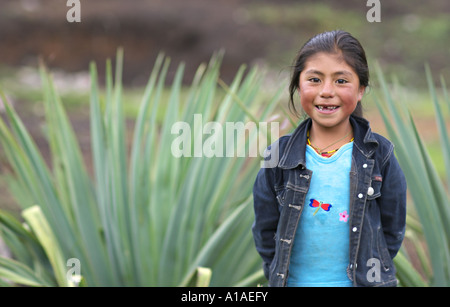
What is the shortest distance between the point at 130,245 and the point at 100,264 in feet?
0.62

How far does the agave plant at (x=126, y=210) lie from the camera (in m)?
2.50

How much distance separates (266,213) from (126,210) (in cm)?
99

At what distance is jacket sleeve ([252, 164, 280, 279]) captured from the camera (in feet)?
5.68

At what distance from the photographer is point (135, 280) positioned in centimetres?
261

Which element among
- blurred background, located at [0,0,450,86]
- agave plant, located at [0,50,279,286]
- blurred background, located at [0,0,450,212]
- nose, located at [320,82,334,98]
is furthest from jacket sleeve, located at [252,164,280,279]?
blurred background, located at [0,0,450,86]

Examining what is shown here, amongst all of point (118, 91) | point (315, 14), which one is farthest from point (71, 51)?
point (118, 91)

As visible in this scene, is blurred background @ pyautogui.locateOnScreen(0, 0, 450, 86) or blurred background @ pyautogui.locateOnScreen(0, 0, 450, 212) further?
blurred background @ pyautogui.locateOnScreen(0, 0, 450, 86)

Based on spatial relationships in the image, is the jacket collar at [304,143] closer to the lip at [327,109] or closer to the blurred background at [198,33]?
the lip at [327,109]

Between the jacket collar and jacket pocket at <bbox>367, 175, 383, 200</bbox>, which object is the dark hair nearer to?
the jacket collar

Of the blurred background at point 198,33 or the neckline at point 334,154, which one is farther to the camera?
the blurred background at point 198,33

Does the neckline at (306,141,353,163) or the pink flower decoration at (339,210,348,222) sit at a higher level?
the neckline at (306,141,353,163)

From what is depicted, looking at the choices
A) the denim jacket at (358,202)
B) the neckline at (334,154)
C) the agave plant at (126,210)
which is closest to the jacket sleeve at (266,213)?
the denim jacket at (358,202)

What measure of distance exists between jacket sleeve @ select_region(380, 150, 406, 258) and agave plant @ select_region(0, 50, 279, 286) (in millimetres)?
706

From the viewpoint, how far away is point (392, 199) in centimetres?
169
